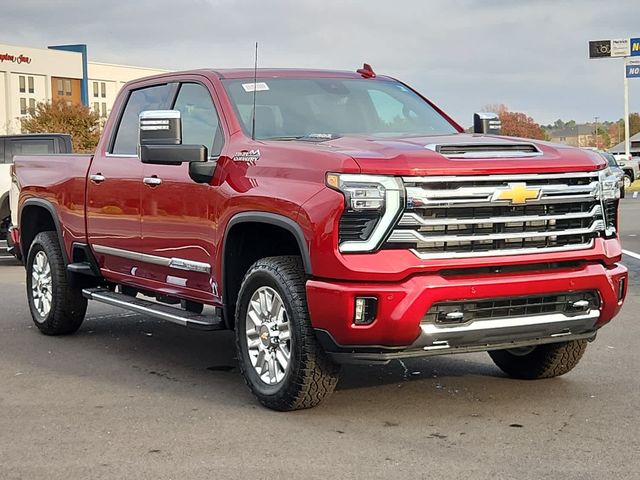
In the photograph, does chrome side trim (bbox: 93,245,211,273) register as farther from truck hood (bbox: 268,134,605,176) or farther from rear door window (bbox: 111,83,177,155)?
truck hood (bbox: 268,134,605,176)

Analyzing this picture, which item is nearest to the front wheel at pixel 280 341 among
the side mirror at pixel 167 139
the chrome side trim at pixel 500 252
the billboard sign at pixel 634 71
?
the chrome side trim at pixel 500 252

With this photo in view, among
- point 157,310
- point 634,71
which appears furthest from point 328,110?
point 634,71

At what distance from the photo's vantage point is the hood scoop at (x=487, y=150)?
226 inches

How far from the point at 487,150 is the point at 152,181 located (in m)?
2.47

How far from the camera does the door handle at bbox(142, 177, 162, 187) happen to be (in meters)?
7.14

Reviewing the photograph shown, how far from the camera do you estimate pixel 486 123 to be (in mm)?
7746

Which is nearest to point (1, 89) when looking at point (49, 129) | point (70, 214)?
point (49, 129)

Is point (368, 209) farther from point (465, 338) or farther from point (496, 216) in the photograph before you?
point (465, 338)

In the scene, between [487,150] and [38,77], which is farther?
[38,77]

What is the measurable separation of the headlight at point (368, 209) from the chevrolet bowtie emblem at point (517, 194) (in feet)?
1.85

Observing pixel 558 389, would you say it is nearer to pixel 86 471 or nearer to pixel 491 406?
pixel 491 406

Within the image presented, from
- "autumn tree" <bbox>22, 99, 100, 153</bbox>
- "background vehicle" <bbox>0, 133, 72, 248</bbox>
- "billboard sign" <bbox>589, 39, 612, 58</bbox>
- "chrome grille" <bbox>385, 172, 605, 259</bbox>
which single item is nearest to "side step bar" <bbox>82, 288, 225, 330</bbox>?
"chrome grille" <bbox>385, 172, 605, 259</bbox>

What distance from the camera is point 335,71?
25.6 feet

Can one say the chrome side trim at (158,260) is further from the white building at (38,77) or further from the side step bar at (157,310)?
the white building at (38,77)
